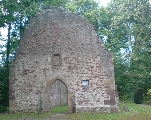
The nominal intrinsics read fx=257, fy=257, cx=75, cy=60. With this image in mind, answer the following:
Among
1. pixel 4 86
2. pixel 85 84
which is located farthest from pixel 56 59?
pixel 4 86

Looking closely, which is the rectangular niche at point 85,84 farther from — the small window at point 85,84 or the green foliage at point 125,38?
the green foliage at point 125,38

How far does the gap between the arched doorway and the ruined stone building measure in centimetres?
598

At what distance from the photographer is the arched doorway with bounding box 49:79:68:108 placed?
76.2 ft

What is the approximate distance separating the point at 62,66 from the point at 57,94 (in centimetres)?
873

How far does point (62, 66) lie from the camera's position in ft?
55.4

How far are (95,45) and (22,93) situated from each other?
579cm

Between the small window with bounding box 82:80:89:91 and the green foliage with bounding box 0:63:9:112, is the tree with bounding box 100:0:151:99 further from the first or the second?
the green foliage with bounding box 0:63:9:112

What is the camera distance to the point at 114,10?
27.5 metres

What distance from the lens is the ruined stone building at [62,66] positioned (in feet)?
54.2

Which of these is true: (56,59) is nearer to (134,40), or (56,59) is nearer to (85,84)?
(85,84)

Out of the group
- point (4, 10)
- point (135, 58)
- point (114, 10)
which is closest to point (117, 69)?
point (135, 58)

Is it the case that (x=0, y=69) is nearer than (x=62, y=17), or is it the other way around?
(x=62, y=17)

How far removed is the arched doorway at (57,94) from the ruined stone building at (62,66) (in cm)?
598

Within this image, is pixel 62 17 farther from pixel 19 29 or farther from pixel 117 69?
pixel 117 69
